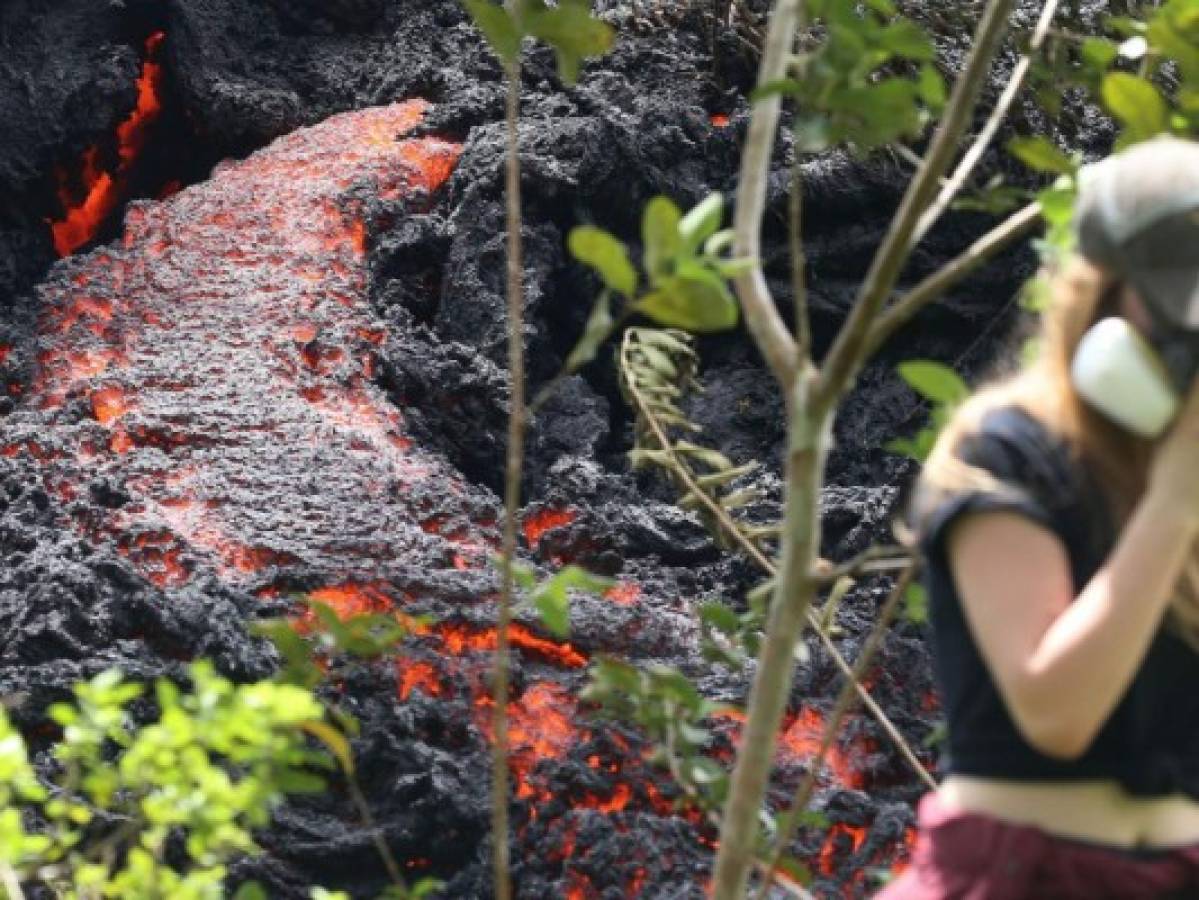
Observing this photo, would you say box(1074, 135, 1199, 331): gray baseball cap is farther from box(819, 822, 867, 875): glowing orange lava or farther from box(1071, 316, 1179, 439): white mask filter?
box(819, 822, 867, 875): glowing orange lava

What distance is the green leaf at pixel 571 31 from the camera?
1.58m

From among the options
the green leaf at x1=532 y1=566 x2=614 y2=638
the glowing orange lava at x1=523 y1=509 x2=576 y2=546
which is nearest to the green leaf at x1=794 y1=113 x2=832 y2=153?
the green leaf at x1=532 y1=566 x2=614 y2=638

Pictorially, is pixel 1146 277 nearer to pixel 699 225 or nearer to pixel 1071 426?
pixel 1071 426

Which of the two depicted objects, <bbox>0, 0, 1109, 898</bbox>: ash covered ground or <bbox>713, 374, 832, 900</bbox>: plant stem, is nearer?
<bbox>713, 374, 832, 900</bbox>: plant stem

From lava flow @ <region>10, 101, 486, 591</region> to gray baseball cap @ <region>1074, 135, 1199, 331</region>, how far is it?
2.01 meters

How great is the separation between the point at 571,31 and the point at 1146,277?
679mm

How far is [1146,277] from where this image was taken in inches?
44.3

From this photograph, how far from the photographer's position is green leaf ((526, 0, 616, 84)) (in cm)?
158

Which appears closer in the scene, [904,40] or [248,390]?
[904,40]

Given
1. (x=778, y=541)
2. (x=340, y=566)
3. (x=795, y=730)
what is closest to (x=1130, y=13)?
(x=778, y=541)

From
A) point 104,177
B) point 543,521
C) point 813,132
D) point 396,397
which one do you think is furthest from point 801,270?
point 104,177

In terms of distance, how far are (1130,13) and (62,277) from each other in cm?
257

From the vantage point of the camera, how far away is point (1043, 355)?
118cm

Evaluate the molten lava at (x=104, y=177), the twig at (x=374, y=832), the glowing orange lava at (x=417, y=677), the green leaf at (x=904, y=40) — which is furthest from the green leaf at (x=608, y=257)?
the molten lava at (x=104, y=177)
